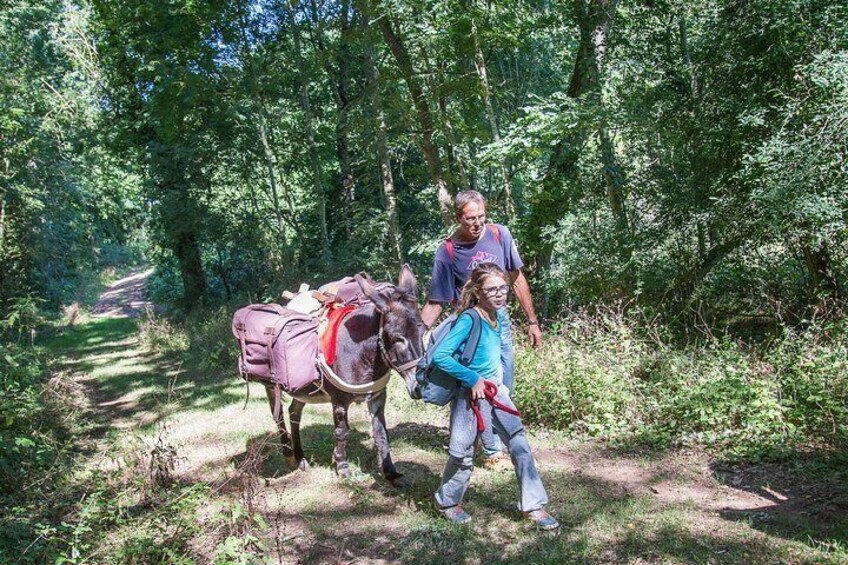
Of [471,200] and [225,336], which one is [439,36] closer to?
[471,200]

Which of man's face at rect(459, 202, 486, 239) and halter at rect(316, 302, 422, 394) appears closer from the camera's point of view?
man's face at rect(459, 202, 486, 239)

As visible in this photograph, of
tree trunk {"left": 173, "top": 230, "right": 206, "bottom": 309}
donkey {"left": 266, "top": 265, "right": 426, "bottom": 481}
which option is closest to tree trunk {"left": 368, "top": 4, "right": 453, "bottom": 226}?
donkey {"left": 266, "top": 265, "right": 426, "bottom": 481}

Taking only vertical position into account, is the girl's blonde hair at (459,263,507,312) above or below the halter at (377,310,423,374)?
above

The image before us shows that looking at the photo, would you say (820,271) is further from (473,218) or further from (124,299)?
(124,299)

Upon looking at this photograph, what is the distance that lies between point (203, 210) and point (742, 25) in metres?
14.0

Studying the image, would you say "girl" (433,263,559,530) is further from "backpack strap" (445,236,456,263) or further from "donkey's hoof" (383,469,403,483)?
"donkey's hoof" (383,469,403,483)

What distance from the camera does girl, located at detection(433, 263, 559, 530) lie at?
3.90 meters

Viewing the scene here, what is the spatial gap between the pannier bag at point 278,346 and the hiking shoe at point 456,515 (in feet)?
5.16

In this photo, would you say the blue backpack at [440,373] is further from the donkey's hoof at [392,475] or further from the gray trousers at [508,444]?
the donkey's hoof at [392,475]

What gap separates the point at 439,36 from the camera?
8680 mm

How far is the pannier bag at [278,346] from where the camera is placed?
5.08 m

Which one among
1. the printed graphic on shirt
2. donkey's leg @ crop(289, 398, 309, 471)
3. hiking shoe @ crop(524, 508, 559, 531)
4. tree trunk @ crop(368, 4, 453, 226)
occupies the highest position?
tree trunk @ crop(368, 4, 453, 226)

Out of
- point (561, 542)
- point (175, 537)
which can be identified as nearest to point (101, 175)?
point (175, 537)

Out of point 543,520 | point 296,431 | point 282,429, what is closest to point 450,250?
point 543,520
